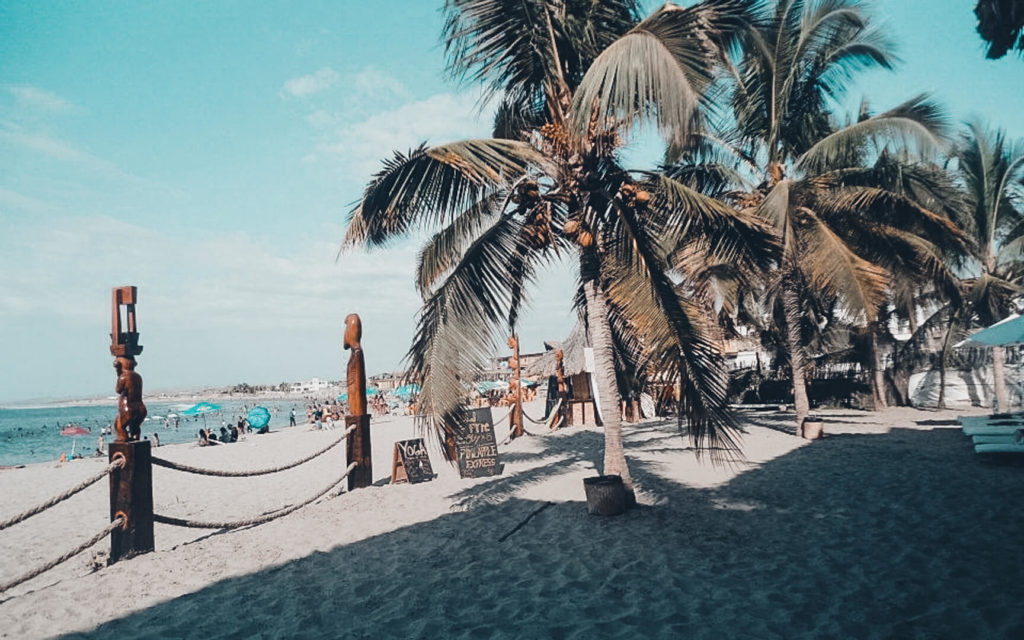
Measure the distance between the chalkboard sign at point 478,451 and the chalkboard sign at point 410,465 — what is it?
64 cm

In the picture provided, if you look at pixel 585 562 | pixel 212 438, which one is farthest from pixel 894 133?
pixel 212 438

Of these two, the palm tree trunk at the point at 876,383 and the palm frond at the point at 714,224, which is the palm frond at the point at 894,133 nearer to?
the palm frond at the point at 714,224

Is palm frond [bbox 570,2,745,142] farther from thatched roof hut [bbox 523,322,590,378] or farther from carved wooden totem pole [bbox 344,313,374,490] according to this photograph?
thatched roof hut [bbox 523,322,590,378]

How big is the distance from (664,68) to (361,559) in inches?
213

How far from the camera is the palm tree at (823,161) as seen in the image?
10.2 m

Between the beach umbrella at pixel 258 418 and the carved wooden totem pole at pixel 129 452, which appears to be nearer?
the carved wooden totem pole at pixel 129 452

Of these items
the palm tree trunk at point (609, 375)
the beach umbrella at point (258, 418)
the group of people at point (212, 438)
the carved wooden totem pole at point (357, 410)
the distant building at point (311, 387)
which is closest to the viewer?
the palm tree trunk at point (609, 375)

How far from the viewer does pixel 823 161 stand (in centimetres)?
1172

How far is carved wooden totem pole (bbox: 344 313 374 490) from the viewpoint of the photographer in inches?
337

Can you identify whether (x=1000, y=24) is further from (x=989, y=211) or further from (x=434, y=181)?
(x=989, y=211)

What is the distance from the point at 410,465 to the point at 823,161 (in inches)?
416

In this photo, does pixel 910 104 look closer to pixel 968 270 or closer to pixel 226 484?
pixel 968 270

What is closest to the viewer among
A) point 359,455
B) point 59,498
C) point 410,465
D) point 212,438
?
point 59,498

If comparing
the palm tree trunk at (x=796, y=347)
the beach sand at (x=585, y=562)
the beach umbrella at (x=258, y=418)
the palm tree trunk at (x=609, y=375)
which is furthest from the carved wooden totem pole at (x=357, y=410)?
the beach umbrella at (x=258, y=418)
